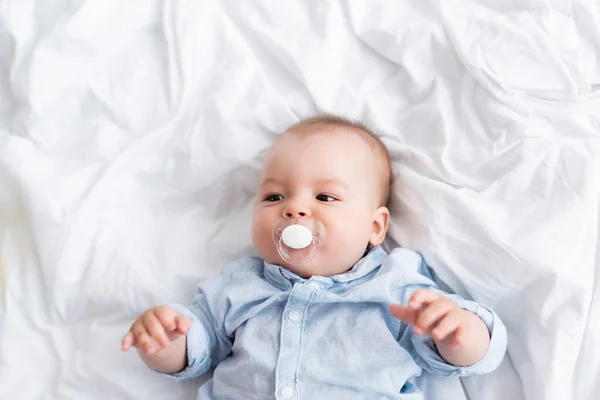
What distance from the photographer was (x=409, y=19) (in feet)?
4.69

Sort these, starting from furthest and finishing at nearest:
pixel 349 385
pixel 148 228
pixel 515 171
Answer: pixel 148 228, pixel 515 171, pixel 349 385

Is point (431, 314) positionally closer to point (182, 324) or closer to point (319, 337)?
point (319, 337)

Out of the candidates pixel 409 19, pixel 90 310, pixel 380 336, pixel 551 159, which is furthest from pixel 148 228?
pixel 551 159

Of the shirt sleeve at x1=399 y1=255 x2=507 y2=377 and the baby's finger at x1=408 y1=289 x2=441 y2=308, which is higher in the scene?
the baby's finger at x1=408 y1=289 x2=441 y2=308

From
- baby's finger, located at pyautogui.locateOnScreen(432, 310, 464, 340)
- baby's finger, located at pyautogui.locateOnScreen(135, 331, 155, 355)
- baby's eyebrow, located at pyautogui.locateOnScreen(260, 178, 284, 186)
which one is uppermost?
baby's eyebrow, located at pyautogui.locateOnScreen(260, 178, 284, 186)

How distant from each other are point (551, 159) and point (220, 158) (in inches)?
25.3

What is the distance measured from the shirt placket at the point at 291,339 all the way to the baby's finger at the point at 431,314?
243 mm

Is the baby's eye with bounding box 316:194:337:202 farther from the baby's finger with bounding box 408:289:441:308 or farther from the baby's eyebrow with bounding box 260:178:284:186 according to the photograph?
the baby's finger with bounding box 408:289:441:308

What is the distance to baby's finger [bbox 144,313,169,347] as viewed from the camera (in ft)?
3.48

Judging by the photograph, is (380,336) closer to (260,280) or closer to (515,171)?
(260,280)

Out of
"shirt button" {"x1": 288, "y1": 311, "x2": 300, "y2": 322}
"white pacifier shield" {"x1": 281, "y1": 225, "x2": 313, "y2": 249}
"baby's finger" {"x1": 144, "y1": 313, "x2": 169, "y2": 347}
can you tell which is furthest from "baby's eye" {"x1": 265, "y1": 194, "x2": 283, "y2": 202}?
"baby's finger" {"x1": 144, "y1": 313, "x2": 169, "y2": 347}

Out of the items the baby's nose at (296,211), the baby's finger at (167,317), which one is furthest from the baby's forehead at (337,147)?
the baby's finger at (167,317)

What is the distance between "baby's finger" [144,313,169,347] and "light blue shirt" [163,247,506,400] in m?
0.13

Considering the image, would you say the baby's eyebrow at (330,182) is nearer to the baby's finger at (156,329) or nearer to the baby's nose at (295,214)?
the baby's nose at (295,214)
